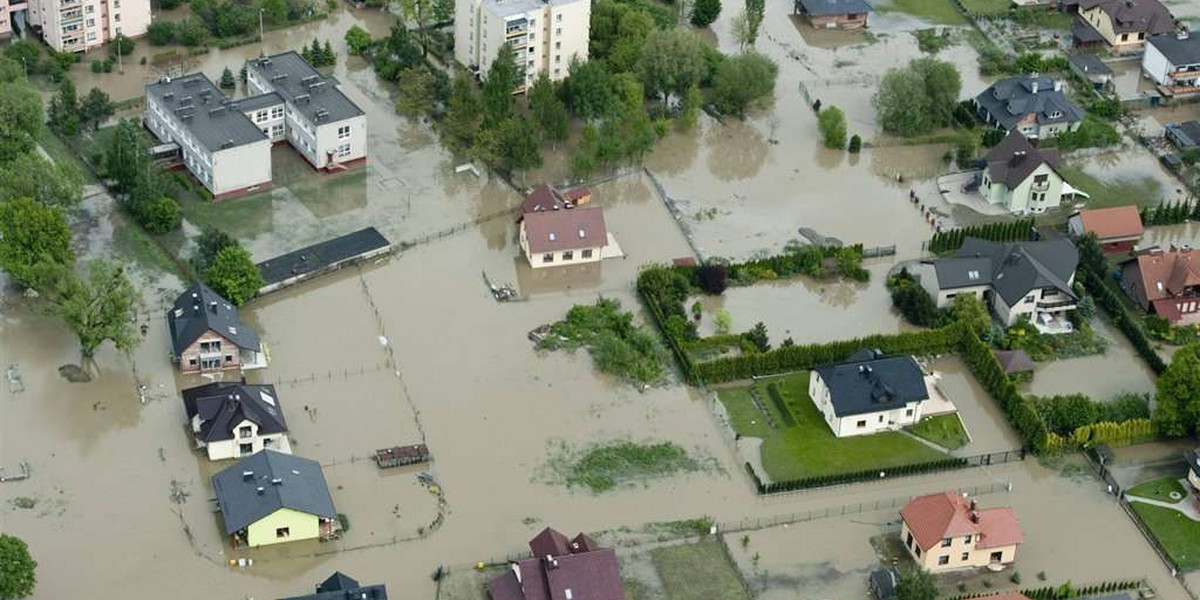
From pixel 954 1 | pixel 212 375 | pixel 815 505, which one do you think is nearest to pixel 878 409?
pixel 815 505

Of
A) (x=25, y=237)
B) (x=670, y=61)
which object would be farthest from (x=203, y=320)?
(x=670, y=61)

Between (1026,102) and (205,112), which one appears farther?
(1026,102)

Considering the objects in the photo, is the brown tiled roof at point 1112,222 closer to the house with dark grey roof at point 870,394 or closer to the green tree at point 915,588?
the house with dark grey roof at point 870,394

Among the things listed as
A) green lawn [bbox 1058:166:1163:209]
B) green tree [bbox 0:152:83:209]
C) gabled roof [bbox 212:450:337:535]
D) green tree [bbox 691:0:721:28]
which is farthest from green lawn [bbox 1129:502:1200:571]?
green tree [bbox 0:152:83:209]

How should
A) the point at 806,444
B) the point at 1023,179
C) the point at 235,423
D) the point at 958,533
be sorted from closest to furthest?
the point at 958,533 → the point at 235,423 → the point at 806,444 → the point at 1023,179

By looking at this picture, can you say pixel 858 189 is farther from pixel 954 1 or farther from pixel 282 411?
pixel 282 411

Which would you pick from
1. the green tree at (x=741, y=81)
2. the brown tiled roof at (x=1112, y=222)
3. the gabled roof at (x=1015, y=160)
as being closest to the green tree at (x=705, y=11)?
the green tree at (x=741, y=81)

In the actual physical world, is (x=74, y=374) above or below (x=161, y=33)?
above

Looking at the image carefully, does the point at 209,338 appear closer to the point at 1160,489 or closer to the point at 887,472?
the point at 887,472
